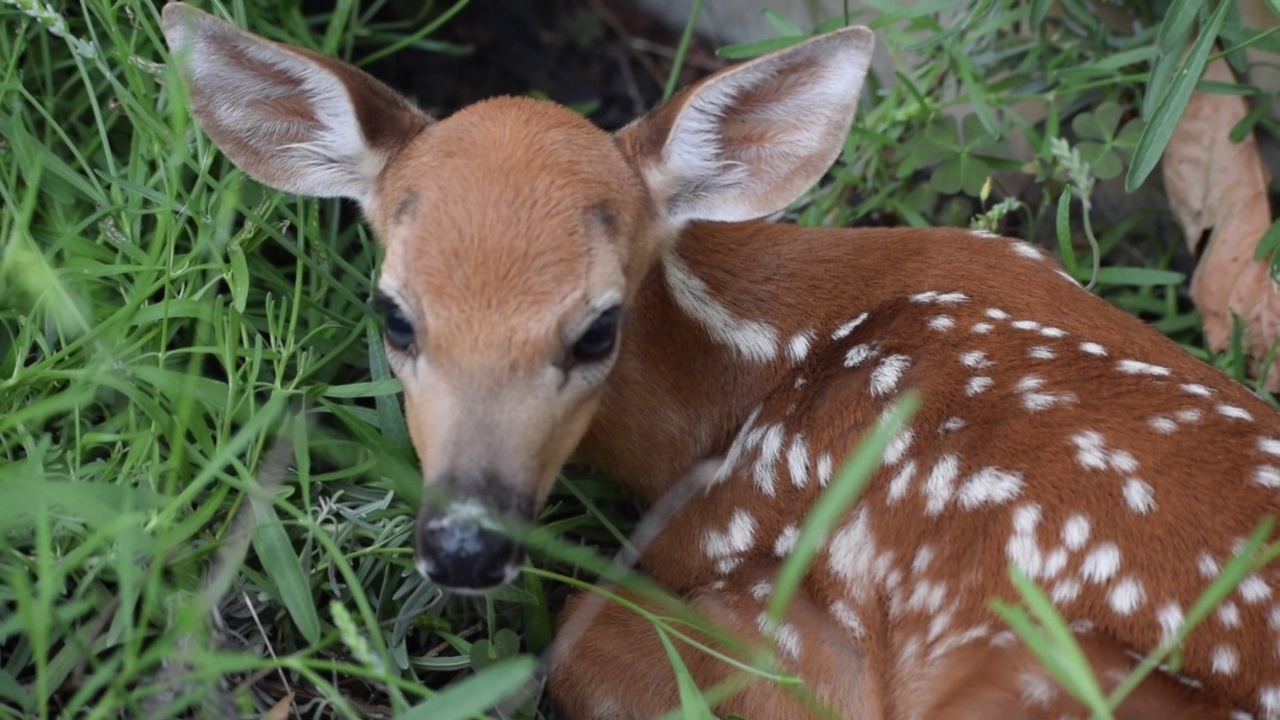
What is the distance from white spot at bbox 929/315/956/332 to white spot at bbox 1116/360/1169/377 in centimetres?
31

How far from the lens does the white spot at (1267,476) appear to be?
2.26 metres

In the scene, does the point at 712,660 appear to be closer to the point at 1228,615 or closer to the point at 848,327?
the point at 848,327

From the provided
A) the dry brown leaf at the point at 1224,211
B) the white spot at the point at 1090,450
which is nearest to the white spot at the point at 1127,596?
the white spot at the point at 1090,450

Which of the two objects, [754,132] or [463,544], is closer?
[463,544]

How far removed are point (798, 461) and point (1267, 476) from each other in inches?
31.9

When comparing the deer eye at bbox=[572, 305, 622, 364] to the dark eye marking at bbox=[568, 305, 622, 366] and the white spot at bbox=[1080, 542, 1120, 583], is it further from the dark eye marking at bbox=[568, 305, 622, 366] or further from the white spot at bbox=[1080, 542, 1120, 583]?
the white spot at bbox=[1080, 542, 1120, 583]

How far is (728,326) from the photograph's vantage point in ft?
9.08

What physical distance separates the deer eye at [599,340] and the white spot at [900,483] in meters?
0.58

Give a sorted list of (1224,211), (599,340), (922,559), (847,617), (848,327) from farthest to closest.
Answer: (1224,211)
(848,327)
(847,617)
(922,559)
(599,340)

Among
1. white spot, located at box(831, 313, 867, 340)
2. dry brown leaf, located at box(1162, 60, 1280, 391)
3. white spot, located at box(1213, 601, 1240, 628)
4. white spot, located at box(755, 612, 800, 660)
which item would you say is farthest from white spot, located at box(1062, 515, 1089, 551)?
dry brown leaf, located at box(1162, 60, 1280, 391)

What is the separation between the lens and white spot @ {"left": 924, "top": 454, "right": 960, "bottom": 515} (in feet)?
7.91

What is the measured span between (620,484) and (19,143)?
1.44 m

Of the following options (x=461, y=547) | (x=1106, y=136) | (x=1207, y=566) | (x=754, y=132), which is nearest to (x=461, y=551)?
(x=461, y=547)

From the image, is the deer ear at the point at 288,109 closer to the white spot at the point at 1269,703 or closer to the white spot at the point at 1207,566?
the white spot at the point at 1207,566
